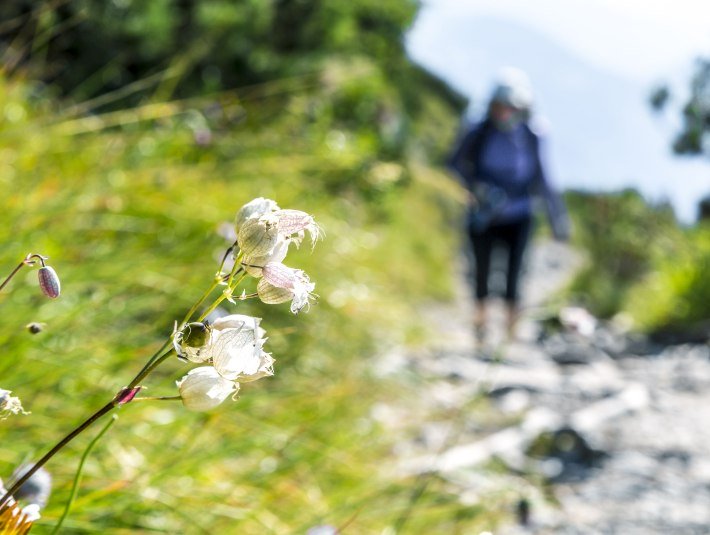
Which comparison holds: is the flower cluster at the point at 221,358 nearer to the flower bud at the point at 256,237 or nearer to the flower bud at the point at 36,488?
the flower bud at the point at 256,237

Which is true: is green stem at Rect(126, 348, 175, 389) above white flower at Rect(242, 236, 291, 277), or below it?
below

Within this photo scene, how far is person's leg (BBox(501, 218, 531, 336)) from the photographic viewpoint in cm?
582

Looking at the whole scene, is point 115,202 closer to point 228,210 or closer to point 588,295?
point 228,210

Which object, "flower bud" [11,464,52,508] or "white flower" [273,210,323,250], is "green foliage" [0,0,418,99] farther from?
"white flower" [273,210,323,250]

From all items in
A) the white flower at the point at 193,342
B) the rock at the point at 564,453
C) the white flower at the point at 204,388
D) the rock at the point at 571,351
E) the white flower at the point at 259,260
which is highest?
the white flower at the point at 259,260

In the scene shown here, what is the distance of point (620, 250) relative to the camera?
13.9m

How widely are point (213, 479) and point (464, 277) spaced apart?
1345cm

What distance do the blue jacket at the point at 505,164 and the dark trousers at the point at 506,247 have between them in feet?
0.36

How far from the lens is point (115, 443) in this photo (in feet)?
5.10

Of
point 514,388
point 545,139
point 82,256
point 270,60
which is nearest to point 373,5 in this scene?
point 270,60

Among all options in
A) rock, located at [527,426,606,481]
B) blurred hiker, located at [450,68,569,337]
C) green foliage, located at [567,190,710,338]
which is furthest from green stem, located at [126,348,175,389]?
green foliage, located at [567,190,710,338]

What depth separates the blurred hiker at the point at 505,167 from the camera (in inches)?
218

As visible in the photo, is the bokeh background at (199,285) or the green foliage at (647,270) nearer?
the bokeh background at (199,285)

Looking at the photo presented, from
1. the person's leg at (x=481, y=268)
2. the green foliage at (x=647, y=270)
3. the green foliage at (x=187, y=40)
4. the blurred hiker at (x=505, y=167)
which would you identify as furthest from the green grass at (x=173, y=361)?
the green foliage at (x=647, y=270)
